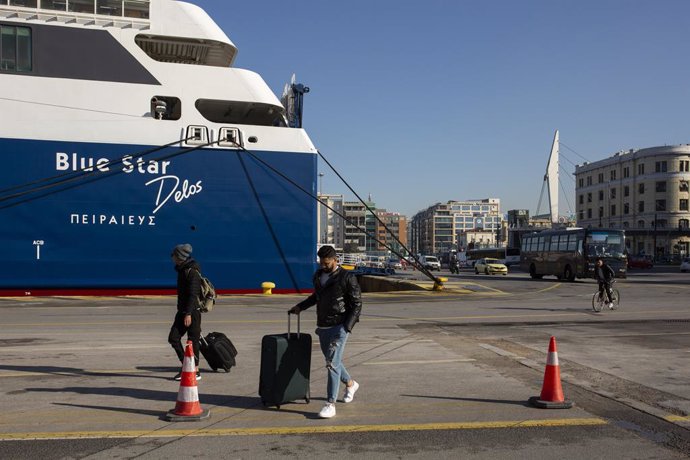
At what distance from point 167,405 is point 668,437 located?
4.85 meters

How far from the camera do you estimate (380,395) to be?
284 inches

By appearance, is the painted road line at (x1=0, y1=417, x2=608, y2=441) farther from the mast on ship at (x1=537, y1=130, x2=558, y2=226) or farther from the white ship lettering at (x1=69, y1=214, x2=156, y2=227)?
the mast on ship at (x1=537, y1=130, x2=558, y2=226)

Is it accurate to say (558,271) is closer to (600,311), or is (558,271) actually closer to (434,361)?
(600,311)

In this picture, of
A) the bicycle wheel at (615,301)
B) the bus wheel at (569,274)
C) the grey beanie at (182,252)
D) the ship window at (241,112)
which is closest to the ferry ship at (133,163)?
the ship window at (241,112)

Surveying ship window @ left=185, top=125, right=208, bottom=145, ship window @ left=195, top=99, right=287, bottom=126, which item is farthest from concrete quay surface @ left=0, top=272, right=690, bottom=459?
ship window @ left=195, top=99, right=287, bottom=126

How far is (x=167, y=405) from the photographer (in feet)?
22.0

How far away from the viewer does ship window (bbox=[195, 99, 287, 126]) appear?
22250 millimetres

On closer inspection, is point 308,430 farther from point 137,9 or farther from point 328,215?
point 328,215

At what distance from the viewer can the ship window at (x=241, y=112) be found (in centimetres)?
2225

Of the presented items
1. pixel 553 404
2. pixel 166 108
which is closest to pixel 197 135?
pixel 166 108

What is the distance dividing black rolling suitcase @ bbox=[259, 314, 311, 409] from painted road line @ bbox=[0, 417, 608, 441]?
627 millimetres

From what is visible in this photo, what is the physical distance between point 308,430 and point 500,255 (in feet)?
294

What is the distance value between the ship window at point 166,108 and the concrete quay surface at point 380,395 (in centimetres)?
867

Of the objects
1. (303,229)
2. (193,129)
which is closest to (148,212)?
(193,129)
